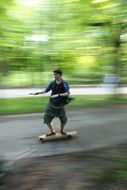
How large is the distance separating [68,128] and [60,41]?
6.85 metres

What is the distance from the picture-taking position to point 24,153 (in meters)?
8.91

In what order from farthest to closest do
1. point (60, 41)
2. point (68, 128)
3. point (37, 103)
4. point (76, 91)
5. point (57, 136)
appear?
→ 1. point (76, 91)
2. point (60, 41)
3. point (37, 103)
4. point (68, 128)
5. point (57, 136)

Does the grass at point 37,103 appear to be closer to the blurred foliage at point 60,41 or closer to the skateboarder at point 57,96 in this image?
the blurred foliage at point 60,41

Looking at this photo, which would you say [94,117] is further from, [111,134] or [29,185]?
[29,185]

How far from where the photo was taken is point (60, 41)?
18.2m

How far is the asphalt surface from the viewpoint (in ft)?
30.3

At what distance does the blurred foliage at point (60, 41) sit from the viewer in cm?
1566

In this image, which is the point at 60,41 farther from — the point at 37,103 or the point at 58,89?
the point at 58,89

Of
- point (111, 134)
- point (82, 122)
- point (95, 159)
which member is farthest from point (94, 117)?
point (95, 159)

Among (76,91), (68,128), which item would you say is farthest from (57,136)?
(76,91)

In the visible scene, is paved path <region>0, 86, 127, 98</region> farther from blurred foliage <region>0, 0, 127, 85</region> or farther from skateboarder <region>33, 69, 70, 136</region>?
skateboarder <region>33, 69, 70, 136</region>

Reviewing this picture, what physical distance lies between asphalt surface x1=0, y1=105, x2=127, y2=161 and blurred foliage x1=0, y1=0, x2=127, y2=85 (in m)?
3.02

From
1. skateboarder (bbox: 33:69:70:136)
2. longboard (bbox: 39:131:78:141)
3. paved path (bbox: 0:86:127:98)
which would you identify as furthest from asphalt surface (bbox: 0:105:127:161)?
paved path (bbox: 0:86:127:98)

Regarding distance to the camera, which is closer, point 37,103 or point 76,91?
point 37,103
